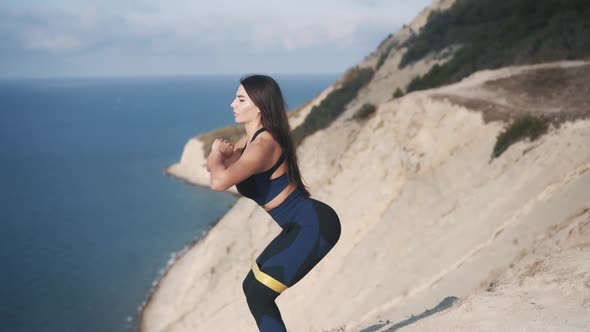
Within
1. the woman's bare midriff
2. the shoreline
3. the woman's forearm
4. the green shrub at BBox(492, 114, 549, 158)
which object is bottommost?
the shoreline

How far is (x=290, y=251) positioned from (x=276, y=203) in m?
0.36

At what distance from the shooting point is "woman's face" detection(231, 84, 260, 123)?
3.32m

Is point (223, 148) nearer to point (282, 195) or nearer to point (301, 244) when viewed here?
point (282, 195)

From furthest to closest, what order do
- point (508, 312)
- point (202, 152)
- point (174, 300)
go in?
point (202, 152) → point (174, 300) → point (508, 312)

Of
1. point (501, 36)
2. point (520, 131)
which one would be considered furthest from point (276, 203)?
point (501, 36)

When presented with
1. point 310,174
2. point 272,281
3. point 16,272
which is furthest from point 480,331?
point 16,272

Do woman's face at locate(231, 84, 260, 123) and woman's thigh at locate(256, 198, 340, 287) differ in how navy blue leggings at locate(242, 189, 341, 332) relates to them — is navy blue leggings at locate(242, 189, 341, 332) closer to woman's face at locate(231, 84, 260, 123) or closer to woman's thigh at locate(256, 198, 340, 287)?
woman's thigh at locate(256, 198, 340, 287)

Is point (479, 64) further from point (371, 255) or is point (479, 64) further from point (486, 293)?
point (486, 293)

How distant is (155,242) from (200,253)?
31.3ft

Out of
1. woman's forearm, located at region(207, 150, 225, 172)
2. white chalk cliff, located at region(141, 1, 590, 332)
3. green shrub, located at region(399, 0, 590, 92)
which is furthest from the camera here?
green shrub, located at region(399, 0, 590, 92)

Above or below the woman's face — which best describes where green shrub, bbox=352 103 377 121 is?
below

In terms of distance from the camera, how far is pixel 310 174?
781 inches

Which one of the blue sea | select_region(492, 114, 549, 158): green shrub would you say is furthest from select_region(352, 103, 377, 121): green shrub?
the blue sea

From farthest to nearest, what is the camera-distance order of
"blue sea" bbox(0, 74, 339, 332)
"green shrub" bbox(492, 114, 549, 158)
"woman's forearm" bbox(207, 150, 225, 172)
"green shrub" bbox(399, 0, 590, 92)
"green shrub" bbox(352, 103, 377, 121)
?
1. "blue sea" bbox(0, 74, 339, 332)
2. "green shrub" bbox(352, 103, 377, 121)
3. "green shrub" bbox(399, 0, 590, 92)
4. "green shrub" bbox(492, 114, 549, 158)
5. "woman's forearm" bbox(207, 150, 225, 172)
